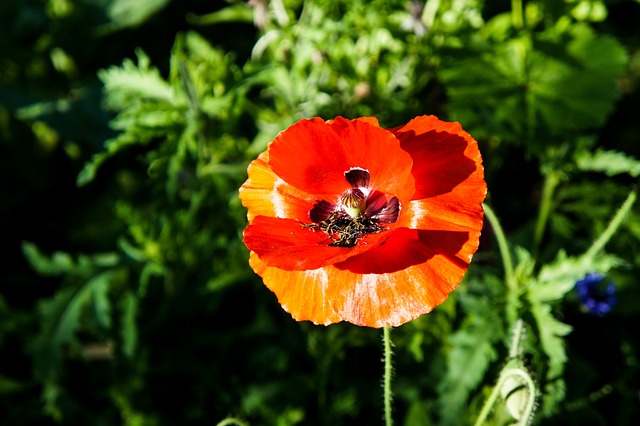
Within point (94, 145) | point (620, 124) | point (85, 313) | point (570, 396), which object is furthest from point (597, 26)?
point (85, 313)

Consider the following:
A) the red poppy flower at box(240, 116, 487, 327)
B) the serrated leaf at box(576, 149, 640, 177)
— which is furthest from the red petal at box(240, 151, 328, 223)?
the serrated leaf at box(576, 149, 640, 177)

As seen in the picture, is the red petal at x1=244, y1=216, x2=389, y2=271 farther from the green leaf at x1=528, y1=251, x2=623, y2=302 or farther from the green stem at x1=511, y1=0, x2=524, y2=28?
the green stem at x1=511, y1=0, x2=524, y2=28

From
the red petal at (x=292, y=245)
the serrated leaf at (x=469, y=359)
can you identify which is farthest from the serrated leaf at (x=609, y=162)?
the red petal at (x=292, y=245)

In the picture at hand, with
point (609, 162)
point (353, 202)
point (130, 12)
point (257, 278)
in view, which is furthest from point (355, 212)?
point (130, 12)

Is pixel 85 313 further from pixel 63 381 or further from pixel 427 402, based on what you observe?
pixel 427 402

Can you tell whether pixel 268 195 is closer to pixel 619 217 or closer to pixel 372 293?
pixel 372 293

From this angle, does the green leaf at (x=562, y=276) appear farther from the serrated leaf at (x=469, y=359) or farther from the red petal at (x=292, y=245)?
the red petal at (x=292, y=245)
